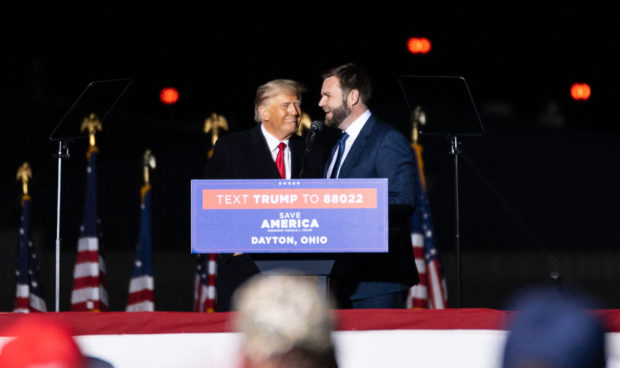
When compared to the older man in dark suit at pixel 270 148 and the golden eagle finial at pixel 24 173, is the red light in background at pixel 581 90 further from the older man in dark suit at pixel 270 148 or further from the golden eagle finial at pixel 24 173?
the older man in dark suit at pixel 270 148

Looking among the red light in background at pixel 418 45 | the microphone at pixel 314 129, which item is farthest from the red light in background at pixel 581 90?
the microphone at pixel 314 129

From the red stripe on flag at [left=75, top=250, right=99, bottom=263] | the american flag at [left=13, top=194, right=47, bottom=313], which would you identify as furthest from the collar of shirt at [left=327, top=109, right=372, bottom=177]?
the american flag at [left=13, top=194, right=47, bottom=313]

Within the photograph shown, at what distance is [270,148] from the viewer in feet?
12.5

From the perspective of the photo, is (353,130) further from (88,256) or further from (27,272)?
(27,272)

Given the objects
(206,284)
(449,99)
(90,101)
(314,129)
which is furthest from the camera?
(206,284)

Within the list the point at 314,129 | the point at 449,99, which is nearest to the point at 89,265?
the point at 449,99

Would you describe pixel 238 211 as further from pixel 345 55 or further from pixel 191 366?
pixel 345 55

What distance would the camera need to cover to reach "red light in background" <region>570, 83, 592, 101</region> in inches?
324

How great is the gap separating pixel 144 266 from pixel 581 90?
3.91 meters

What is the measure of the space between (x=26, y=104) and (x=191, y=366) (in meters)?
6.00

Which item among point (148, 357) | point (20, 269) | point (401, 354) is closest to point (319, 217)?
point (401, 354)

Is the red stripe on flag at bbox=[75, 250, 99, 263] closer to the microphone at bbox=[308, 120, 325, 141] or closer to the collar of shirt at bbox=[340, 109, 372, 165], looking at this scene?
the collar of shirt at bbox=[340, 109, 372, 165]

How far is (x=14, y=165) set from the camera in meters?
8.51

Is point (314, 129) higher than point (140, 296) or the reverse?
higher
